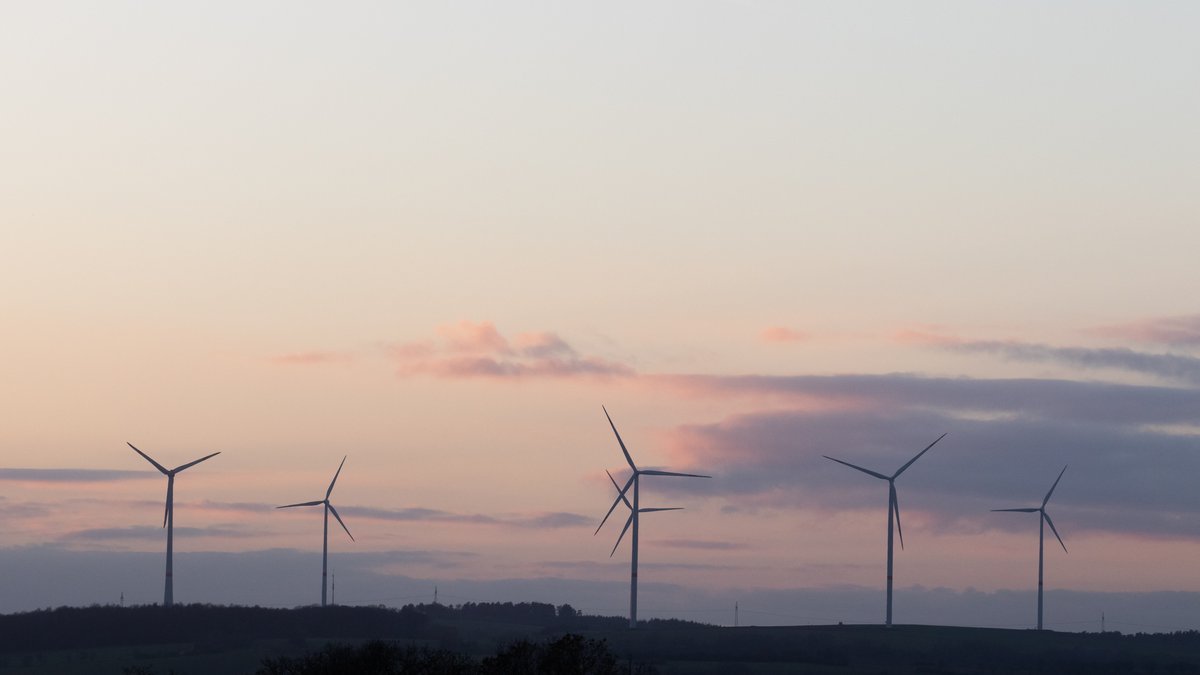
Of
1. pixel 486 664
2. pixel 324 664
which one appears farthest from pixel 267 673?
pixel 486 664

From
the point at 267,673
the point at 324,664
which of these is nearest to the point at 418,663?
the point at 324,664

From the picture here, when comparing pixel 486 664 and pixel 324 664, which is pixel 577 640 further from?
pixel 324 664

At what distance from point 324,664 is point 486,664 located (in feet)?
47.7

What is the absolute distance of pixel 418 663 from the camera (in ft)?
352

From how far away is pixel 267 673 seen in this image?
11962 centimetres

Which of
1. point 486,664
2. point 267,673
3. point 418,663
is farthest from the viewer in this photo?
point 267,673

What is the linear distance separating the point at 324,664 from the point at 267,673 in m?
10.8

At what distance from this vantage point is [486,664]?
3937 inches

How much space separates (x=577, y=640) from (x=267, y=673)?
27.6 metres

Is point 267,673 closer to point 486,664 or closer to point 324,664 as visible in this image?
point 324,664

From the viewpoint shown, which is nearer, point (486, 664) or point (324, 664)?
point (486, 664)

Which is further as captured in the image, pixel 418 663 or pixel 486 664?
pixel 418 663

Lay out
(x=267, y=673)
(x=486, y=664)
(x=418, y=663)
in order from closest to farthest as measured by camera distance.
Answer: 1. (x=486, y=664)
2. (x=418, y=663)
3. (x=267, y=673)

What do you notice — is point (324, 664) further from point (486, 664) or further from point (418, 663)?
point (486, 664)
